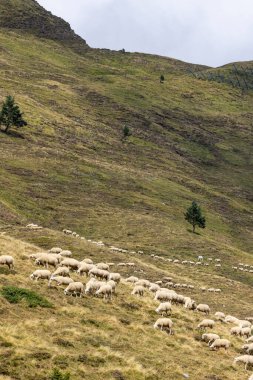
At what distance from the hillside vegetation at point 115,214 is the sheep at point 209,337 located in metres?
0.67

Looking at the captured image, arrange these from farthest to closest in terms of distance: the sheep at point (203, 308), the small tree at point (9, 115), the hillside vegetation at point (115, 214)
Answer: the small tree at point (9, 115) → the sheep at point (203, 308) → the hillside vegetation at point (115, 214)

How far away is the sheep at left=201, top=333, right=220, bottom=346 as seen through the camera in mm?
25781

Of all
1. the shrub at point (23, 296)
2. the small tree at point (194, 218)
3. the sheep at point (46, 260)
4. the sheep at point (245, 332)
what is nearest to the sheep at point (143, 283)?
the sheep at point (46, 260)

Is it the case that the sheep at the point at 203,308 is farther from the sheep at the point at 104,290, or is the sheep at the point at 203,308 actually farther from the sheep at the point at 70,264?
the sheep at the point at 70,264

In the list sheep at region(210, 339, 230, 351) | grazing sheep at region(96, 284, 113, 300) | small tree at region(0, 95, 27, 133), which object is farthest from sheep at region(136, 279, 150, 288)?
small tree at region(0, 95, 27, 133)

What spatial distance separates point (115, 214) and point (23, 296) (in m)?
56.9

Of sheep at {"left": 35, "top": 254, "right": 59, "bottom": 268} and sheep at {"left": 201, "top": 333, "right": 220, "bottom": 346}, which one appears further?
sheep at {"left": 35, "top": 254, "right": 59, "bottom": 268}

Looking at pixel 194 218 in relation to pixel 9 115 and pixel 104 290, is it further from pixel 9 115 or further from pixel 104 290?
pixel 104 290

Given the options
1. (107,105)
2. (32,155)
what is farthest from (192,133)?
(32,155)

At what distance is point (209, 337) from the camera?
84.8 ft

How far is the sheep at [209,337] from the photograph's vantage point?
2578cm

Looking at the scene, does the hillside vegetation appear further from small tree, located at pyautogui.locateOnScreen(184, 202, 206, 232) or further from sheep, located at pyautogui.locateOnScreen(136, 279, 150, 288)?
sheep, located at pyautogui.locateOnScreen(136, 279, 150, 288)

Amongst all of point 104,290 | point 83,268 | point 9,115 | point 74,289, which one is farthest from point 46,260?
point 9,115

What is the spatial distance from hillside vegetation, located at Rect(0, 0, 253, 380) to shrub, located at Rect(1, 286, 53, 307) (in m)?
0.39
